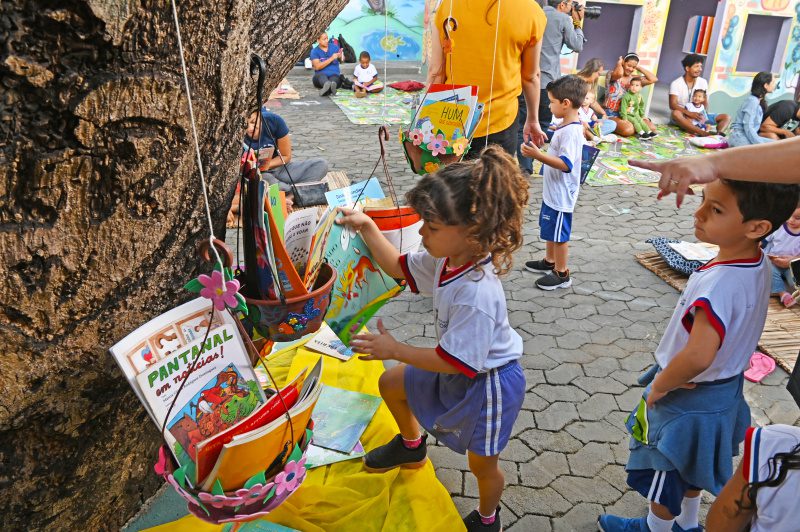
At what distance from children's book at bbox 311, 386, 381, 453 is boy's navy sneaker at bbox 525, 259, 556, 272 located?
2030mm

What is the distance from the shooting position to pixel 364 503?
228cm

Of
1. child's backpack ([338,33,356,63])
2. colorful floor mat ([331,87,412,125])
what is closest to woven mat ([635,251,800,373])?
colorful floor mat ([331,87,412,125])

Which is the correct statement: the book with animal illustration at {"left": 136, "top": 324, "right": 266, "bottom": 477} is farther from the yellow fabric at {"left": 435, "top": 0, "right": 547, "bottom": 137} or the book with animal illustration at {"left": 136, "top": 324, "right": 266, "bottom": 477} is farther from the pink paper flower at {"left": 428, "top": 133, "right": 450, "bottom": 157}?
the yellow fabric at {"left": 435, "top": 0, "right": 547, "bottom": 137}

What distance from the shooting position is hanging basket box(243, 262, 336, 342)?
1618 mm

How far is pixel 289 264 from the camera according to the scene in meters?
1.61

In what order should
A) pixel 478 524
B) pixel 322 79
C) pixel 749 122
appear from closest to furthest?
pixel 478 524 → pixel 749 122 → pixel 322 79

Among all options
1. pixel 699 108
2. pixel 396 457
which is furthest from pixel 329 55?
pixel 396 457

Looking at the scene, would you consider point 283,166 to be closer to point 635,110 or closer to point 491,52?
point 491,52

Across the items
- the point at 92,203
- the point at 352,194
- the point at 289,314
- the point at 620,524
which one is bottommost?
the point at 620,524

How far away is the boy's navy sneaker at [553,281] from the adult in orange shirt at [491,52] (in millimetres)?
976

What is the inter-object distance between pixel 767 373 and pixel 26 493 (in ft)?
11.3

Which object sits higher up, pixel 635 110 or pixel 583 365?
pixel 635 110

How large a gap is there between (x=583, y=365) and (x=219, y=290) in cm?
252

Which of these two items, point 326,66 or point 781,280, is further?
point 326,66
